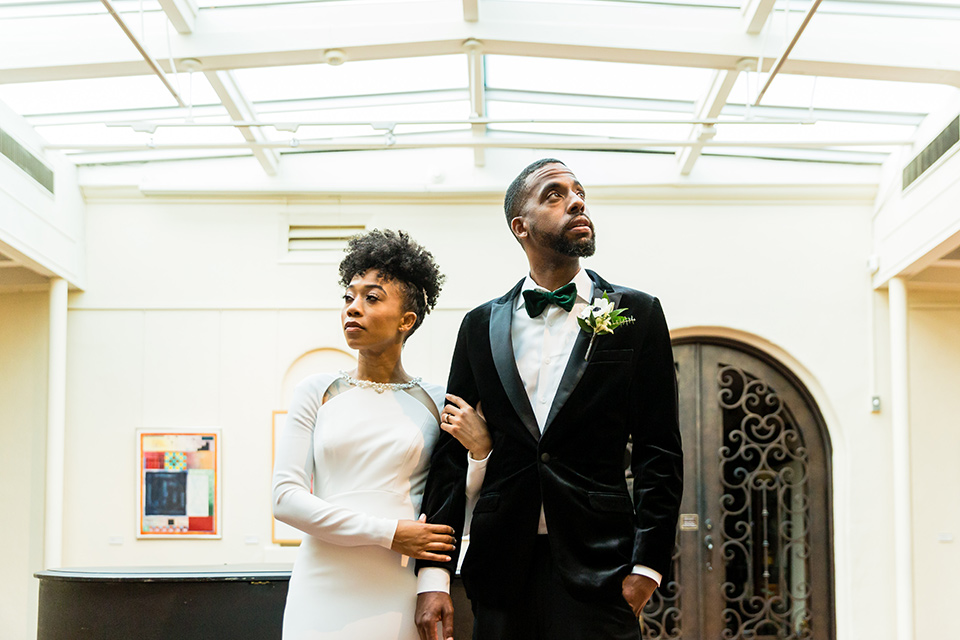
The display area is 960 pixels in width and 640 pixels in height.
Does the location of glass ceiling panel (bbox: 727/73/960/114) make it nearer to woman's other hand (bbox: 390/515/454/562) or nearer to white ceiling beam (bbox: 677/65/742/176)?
white ceiling beam (bbox: 677/65/742/176)

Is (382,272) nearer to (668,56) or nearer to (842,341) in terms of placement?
(668,56)

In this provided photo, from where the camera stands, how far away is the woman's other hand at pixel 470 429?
2488mm

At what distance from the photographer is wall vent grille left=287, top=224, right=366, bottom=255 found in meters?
8.85

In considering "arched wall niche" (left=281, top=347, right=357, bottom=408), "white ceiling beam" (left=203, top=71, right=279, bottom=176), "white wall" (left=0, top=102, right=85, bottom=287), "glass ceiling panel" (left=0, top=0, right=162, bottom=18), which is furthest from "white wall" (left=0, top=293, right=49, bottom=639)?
"glass ceiling panel" (left=0, top=0, right=162, bottom=18)

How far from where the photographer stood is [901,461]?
26.1 feet

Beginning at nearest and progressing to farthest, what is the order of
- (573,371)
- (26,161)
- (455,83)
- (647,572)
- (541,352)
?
(647,572), (573,371), (541,352), (26,161), (455,83)

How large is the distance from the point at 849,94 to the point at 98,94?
A: 5.91 meters

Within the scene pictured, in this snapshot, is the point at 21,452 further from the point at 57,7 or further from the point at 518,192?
the point at 518,192

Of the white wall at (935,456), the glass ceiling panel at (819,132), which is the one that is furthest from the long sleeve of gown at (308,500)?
the white wall at (935,456)

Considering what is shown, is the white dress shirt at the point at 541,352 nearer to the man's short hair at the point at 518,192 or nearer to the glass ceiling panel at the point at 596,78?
the man's short hair at the point at 518,192

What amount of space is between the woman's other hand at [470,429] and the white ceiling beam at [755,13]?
4.58 m

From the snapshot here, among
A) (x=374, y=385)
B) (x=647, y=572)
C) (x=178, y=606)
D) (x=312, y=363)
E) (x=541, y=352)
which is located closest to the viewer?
(x=647, y=572)

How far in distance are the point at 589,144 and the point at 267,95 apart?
2.67m

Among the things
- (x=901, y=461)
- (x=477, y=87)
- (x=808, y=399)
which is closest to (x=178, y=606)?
(x=477, y=87)
